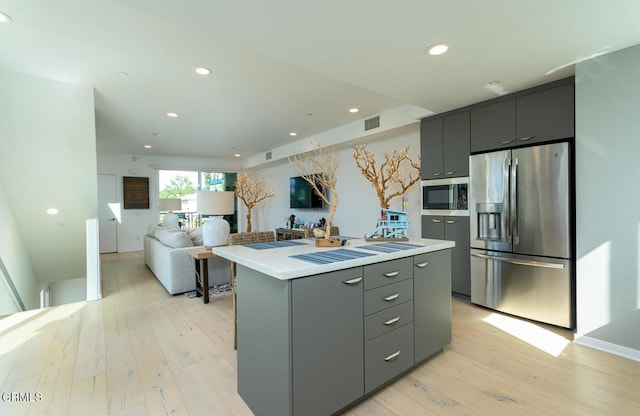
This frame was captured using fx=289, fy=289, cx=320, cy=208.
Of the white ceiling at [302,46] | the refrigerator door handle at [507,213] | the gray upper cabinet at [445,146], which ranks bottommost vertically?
the refrigerator door handle at [507,213]

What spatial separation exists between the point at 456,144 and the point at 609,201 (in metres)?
1.54

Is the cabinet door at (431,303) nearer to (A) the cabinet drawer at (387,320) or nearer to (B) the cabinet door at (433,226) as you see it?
(A) the cabinet drawer at (387,320)

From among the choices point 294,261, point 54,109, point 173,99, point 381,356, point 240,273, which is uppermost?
point 173,99

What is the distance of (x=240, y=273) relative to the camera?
72.5 inches

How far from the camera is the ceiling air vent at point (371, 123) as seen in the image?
15.2 feet

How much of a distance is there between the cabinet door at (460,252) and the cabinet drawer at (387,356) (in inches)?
73.7

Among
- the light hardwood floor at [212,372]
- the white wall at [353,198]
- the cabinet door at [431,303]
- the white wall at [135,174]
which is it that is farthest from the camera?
the white wall at [135,174]

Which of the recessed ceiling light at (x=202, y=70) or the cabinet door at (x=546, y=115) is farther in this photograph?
the recessed ceiling light at (x=202, y=70)

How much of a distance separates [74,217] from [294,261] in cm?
412

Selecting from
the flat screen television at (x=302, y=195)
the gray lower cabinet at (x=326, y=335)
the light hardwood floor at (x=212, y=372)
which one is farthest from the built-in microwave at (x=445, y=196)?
the flat screen television at (x=302, y=195)

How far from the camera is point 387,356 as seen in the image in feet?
6.13

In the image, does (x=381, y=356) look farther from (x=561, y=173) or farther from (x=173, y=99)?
(x=173, y=99)

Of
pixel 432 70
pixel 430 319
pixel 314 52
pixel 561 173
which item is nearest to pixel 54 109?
pixel 314 52

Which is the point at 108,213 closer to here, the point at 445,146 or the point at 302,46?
the point at 302,46
